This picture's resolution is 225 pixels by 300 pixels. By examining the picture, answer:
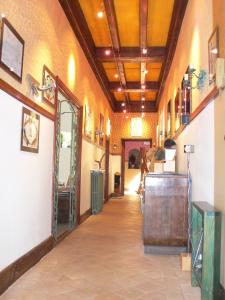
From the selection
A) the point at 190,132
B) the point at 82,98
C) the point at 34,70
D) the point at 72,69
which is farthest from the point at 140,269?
the point at 82,98

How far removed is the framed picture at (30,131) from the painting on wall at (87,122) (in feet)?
11.3

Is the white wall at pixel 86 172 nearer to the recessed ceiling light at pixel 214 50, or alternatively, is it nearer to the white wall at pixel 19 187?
the white wall at pixel 19 187

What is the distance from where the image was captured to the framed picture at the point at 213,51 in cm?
318

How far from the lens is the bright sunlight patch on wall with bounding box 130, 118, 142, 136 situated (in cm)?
1419

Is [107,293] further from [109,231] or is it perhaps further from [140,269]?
[109,231]

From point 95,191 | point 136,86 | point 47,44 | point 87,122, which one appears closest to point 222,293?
point 47,44

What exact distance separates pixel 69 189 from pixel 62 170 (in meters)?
1.18

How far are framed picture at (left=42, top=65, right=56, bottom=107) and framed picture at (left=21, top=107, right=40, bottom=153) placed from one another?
0.45 meters

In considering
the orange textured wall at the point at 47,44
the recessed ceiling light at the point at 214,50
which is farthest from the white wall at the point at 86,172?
the recessed ceiling light at the point at 214,50

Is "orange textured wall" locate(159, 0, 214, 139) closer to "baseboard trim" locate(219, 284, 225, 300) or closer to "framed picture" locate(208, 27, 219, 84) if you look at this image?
"framed picture" locate(208, 27, 219, 84)

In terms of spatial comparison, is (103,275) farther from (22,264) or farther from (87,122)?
(87,122)

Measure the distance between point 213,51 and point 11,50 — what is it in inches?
79.8

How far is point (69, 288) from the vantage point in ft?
10.6

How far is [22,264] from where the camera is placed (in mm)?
3564
